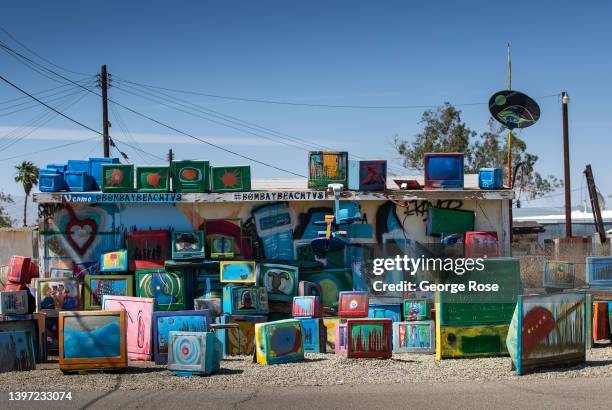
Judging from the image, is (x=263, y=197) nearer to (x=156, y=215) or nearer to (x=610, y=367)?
(x=156, y=215)

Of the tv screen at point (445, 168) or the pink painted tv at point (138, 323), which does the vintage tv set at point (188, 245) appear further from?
the tv screen at point (445, 168)

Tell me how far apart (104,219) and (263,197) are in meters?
3.53

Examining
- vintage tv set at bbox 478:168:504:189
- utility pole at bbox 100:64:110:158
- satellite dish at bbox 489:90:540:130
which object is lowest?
vintage tv set at bbox 478:168:504:189

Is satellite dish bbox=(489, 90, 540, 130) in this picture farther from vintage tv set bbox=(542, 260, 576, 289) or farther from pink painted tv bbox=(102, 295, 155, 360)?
pink painted tv bbox=(102, 295, 155, 360)

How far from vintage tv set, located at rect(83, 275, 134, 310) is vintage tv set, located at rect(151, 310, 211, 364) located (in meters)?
4.07

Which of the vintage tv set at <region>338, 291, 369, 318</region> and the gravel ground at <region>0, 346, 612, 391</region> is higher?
the vintage tv set at <region>338, 291, 369, 318</region>

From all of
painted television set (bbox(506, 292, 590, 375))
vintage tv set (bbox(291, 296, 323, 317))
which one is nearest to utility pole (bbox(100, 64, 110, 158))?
vintage tv set (bbox(291, 296, 323, 317))

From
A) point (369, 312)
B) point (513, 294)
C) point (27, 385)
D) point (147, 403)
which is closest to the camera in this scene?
point (147, 403)

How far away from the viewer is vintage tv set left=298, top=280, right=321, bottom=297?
17969 mm

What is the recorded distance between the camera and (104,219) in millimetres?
18656

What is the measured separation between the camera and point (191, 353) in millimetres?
12461

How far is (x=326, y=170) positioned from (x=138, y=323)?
19.0 feet

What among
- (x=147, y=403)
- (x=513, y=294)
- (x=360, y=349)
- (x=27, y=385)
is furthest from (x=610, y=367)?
(x=27, y=385)

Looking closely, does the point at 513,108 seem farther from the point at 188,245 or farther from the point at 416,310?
the point at 188,245
